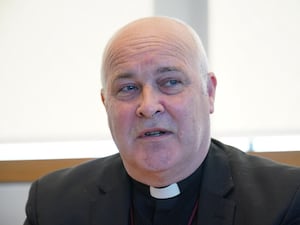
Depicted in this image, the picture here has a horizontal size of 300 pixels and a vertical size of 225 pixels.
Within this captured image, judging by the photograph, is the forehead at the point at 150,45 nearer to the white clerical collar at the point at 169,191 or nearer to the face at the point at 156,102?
the face at the point at 156,102

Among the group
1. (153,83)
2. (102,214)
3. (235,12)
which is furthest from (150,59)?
(235,12)

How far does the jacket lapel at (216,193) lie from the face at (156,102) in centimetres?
10

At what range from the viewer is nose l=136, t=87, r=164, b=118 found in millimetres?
1055

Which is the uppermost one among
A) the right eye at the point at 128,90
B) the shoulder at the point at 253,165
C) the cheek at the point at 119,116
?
the right eye at the point at 128,90

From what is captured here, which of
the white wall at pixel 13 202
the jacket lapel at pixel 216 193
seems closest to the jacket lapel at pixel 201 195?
the jacket lapel at pixel 216 193

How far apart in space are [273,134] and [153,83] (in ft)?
2.88

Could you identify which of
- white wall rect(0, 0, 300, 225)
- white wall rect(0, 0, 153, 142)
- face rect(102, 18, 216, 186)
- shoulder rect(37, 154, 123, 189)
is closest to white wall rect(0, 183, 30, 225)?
white wall rect(0, 0, 300, 225)

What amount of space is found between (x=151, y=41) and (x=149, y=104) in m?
0.21

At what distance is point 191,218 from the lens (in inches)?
48.8

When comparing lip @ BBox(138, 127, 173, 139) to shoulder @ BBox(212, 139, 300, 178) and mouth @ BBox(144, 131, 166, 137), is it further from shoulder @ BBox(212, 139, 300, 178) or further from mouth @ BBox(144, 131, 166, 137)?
shoulder @ BBox(212, 139, 300, 178)

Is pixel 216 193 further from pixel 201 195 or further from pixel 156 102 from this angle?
pixel 156 102

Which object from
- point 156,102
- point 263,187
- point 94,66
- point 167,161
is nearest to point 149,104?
point 156,102

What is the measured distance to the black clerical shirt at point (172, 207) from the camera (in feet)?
4.14

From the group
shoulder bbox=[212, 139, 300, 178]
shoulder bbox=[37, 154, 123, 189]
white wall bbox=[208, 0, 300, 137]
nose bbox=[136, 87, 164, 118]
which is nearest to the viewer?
nose bbox=[136, 87, 164, 118]
